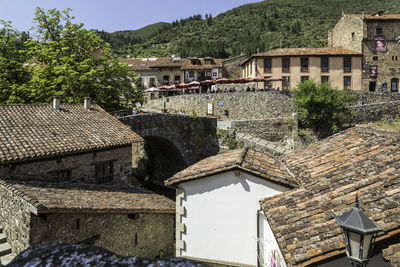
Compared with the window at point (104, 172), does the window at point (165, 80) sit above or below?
above

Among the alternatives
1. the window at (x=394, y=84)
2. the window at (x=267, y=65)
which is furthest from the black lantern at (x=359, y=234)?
the window at (x=394, y=84)

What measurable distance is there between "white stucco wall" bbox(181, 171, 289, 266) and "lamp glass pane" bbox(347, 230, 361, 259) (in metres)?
3.58

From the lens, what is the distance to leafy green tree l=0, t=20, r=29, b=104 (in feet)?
58.0

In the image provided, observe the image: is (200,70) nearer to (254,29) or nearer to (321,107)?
(321,107)

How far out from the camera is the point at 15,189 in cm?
791

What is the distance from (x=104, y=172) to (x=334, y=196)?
10394 mm

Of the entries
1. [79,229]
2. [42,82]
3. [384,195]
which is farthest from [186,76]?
[384,195]

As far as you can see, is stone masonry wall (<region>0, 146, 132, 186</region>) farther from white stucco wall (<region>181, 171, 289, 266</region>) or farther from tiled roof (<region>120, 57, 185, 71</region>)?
tiled roof (<region>120, 57, 185, 71</region>)

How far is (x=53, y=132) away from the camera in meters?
11.2

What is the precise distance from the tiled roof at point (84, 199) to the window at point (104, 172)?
0.77 m

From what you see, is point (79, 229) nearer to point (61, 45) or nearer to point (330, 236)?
point (330, 236)

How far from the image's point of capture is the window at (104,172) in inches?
485

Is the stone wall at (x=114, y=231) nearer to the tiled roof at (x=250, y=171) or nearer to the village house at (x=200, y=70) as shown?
the tiled roof at (x=250, y=171)

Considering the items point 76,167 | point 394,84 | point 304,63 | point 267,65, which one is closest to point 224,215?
point 76,167
